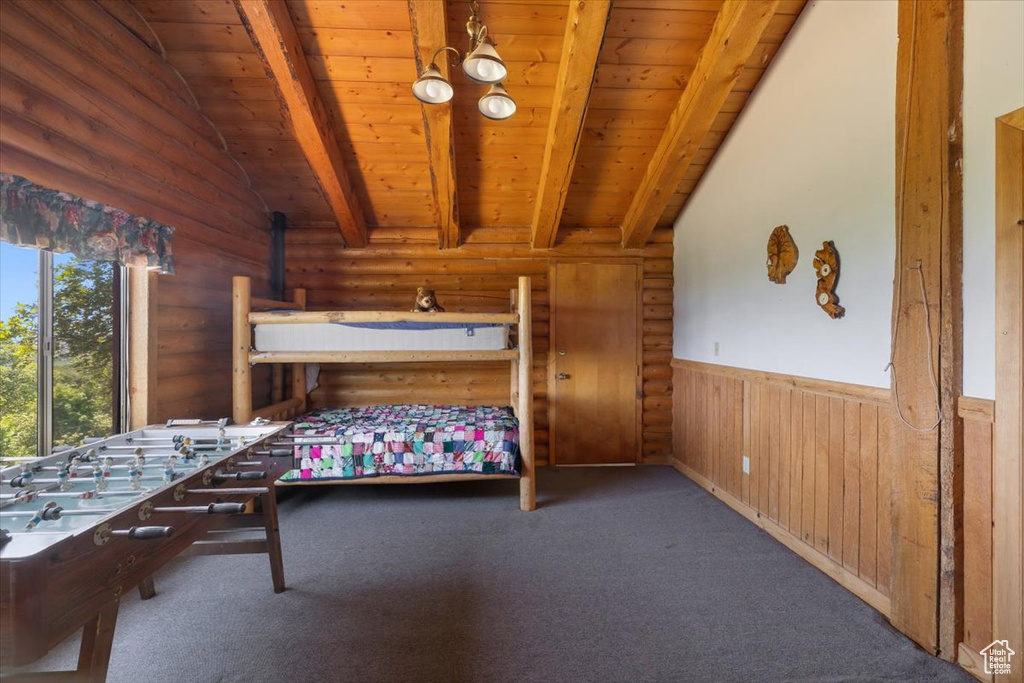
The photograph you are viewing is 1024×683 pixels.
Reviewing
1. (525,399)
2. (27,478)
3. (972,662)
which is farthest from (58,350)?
(972,662)

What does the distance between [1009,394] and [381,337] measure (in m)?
3.38

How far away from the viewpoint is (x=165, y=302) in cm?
288

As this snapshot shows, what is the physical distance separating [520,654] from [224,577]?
5.84 ft

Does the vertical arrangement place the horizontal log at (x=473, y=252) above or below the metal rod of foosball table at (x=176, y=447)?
above

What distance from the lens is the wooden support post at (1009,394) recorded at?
5.39 ft

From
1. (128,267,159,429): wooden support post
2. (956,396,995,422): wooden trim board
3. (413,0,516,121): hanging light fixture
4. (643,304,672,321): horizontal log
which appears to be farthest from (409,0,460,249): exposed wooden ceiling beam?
(956,396,995,422): wooden trim board

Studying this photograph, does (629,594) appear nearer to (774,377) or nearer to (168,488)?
(774,377)

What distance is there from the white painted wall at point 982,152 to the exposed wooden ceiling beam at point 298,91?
3.26 meters

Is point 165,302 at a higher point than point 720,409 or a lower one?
higher

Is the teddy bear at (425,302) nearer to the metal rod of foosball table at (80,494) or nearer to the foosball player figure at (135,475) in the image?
the foosball player figure at (135,475)

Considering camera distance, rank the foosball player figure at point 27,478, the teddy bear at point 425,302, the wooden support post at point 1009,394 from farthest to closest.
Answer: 1. the teddy bear at point 425,302
2. the wooden support post at point 1009,394
3. the foosball player figure at point 27,478

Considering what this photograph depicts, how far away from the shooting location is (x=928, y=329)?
1933 mm

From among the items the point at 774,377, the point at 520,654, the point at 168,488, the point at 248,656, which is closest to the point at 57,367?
the point at 168,488

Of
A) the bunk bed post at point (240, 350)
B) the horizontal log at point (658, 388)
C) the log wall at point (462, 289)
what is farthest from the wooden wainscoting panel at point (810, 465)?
the bunk bed post at point (240, 350)
